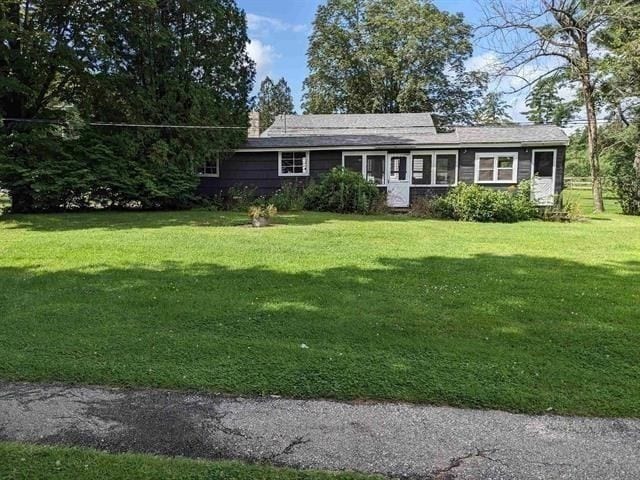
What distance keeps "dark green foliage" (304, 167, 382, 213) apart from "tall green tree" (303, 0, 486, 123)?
74.2ft

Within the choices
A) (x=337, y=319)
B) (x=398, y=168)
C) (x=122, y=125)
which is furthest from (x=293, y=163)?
(x=337, y=319)

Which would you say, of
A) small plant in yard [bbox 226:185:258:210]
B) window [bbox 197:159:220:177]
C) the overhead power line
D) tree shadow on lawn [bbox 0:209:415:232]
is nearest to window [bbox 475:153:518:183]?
tree shadow on lawn [bbox 0:209:415:232]

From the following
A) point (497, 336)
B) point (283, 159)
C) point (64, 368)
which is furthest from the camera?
point (283, 159)

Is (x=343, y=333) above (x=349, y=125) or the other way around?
the other way around

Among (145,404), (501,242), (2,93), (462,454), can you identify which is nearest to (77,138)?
(2,93)

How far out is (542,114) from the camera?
46250mm

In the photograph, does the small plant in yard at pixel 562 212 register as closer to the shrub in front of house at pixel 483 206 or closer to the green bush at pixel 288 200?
the shrub in front of house at pixel 483 206

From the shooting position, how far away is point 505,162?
18562 mm

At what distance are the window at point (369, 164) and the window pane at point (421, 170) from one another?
3.99ft

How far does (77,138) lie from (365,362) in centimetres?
1625

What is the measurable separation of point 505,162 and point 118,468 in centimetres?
1853

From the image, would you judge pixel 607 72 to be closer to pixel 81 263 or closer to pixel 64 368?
pixel 81 263

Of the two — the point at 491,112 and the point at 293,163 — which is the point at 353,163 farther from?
the point at 491,112

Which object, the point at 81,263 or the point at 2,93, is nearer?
the point at 81,263
